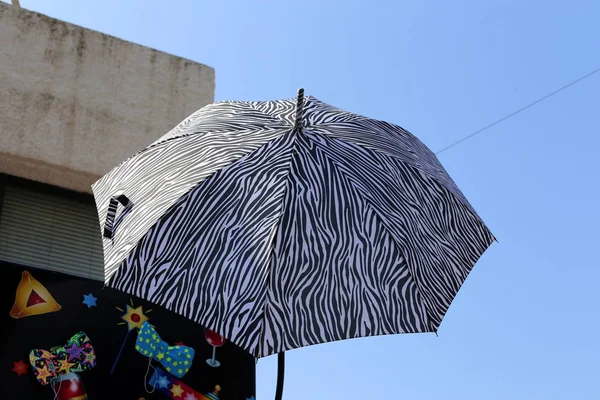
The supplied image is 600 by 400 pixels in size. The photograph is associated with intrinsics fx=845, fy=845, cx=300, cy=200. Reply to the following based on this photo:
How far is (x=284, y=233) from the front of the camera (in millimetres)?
3516

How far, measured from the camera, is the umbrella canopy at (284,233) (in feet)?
11.2

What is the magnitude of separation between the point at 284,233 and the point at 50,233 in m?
2.96

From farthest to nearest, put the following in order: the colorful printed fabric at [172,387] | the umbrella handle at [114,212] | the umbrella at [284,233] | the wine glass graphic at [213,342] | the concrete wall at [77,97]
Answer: the concrete wall at [77,97] → the wine glass graphic at [213,342] → the colorful printed fabric at [172,387] → the umbrella handle at [114,212] → the umbrella at [284,233]

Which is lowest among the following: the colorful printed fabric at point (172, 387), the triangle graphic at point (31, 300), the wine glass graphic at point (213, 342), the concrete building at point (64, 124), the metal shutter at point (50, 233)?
the colorful printed fabric at point (172, 387)

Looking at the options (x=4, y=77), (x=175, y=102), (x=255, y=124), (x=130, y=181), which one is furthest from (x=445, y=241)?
(x=4, y=77)

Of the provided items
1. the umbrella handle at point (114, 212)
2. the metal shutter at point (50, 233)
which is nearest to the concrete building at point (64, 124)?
the metal shutter at point (50, 233)

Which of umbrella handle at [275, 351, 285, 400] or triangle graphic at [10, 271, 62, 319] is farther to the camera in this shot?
triangle graphic at [10, 271, 62, 319]

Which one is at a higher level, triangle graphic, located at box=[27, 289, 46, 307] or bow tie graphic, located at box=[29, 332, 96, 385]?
triangle graphic, located at box=[27, 289, 46, 307]

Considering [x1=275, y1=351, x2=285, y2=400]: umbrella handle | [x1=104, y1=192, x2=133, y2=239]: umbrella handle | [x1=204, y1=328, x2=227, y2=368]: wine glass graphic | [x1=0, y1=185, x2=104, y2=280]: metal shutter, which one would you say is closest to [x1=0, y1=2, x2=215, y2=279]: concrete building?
[x1=0, y1=185, x2=104, y2=280]: metal shutter

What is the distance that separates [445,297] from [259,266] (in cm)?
97

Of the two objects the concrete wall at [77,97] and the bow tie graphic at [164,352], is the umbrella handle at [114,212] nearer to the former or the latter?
the bow tie graphic at [164,352]

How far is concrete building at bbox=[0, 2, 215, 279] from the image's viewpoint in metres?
5.80

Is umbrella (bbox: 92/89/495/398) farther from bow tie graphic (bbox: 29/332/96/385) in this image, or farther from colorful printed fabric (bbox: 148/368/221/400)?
colorful printed fabric (bbox: 148/368/221/400)

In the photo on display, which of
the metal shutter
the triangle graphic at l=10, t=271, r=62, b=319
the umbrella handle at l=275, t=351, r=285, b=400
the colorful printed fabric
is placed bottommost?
the umbrella handle at l=275, t=351, r=285, b=400
